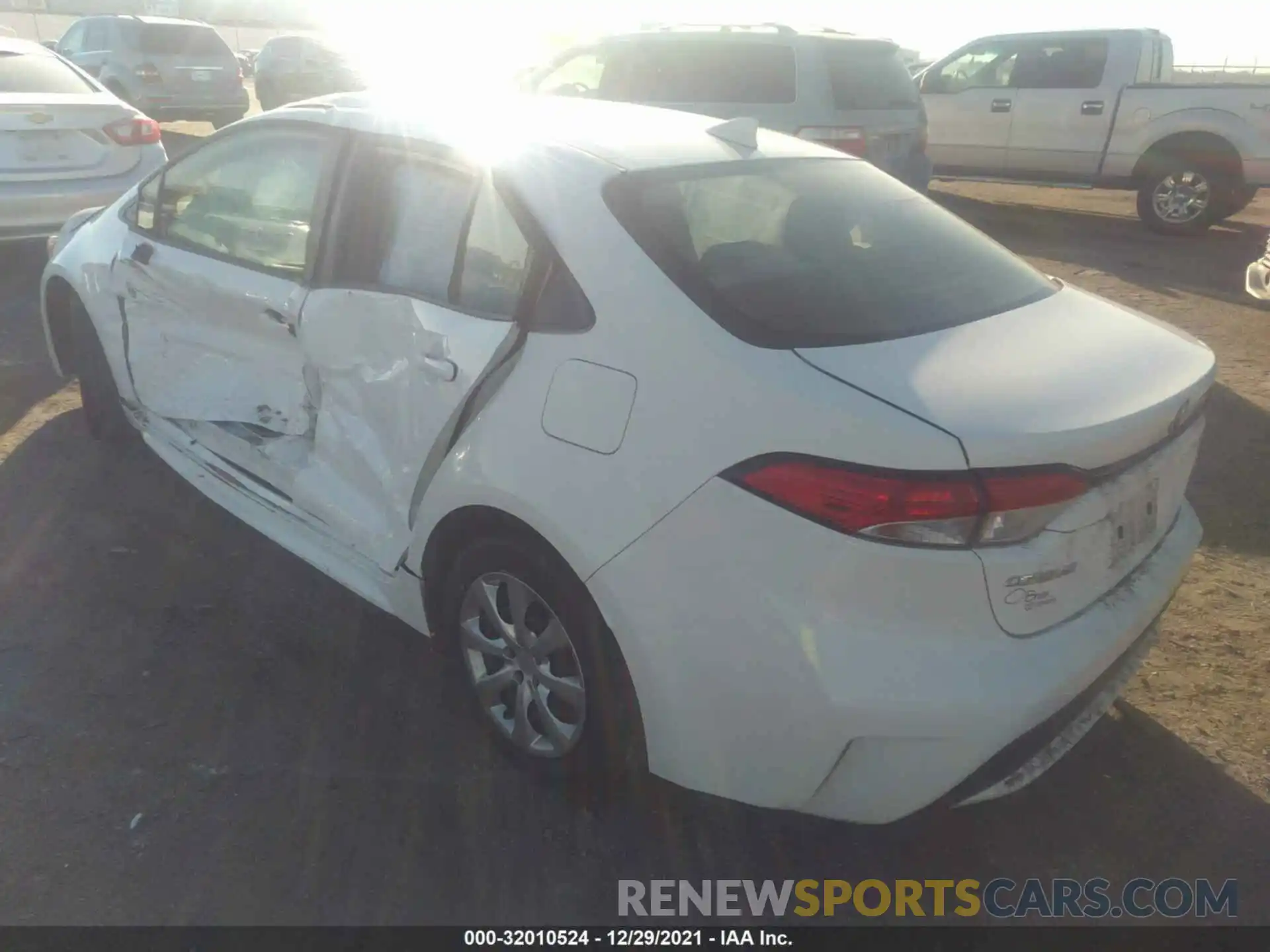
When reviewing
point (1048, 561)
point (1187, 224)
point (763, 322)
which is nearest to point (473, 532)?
point (763, 322)

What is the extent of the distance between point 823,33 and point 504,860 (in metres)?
7.35

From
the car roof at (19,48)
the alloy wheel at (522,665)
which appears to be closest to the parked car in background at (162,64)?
the car roof at (19,48)

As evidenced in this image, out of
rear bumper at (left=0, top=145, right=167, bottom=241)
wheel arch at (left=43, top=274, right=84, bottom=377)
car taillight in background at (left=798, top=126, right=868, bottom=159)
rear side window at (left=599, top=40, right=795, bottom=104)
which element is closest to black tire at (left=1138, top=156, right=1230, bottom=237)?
car taillight in background at (left=798, top=126, right=868, bottom=159)

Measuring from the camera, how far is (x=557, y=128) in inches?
107

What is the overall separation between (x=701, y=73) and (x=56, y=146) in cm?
484

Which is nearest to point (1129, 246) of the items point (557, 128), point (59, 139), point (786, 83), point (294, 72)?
point (786, 83)

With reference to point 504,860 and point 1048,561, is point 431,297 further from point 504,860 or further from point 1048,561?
point 1048,561

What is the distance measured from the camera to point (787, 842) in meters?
2.53

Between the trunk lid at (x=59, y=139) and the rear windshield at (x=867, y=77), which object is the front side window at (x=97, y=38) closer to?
the trunk lid at (x=59, y=139)

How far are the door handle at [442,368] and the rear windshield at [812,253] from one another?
0.56 m

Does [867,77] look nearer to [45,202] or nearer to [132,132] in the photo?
[132,132]

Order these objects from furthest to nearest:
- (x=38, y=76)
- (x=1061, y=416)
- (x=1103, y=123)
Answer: (x=1103, y=123), (x=38, y=76), (x=1061, y=416)

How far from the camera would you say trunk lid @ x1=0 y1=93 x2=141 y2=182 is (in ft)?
21.7

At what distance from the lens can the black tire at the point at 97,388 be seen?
14.1 ft
